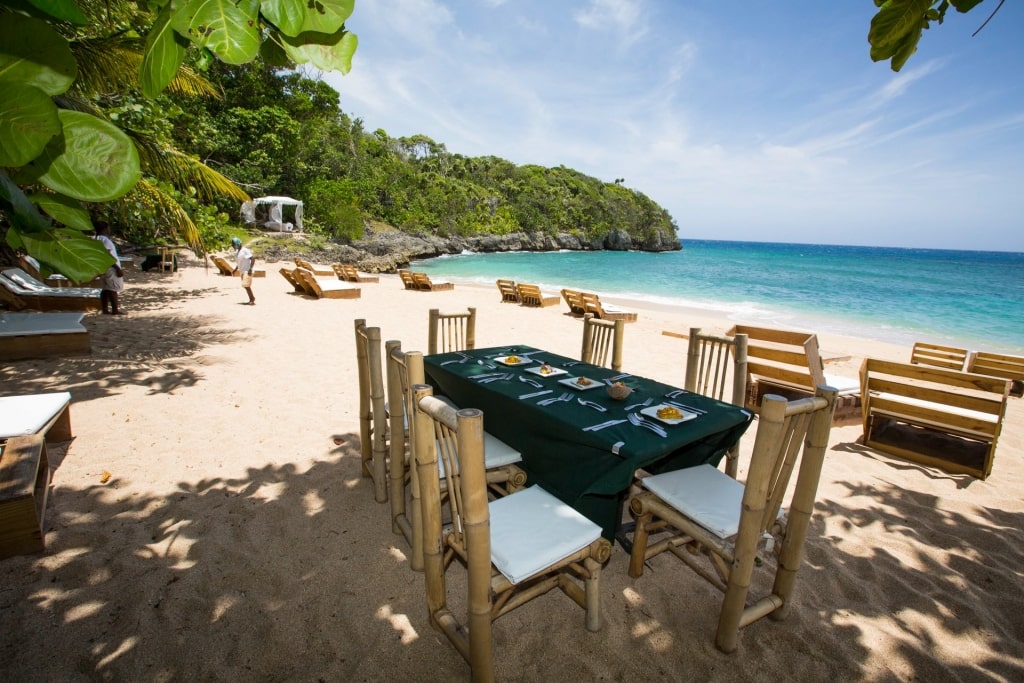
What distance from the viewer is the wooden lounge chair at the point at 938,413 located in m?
3.63

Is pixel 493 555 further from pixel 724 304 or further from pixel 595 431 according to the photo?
pixel 724 304

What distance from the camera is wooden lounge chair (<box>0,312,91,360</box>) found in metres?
5.16

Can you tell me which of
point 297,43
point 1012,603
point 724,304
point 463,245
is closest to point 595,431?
point 297,43

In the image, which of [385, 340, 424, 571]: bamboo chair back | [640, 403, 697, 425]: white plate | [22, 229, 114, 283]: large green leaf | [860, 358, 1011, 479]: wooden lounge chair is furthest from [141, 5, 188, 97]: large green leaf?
[860, 358, 1011, 479]: wooden lounge chair

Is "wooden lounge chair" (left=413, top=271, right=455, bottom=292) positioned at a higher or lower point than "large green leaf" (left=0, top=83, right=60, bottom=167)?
lower

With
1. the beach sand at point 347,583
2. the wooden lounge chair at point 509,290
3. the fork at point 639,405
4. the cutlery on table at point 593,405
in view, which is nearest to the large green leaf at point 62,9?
the beach sand at point 347,583

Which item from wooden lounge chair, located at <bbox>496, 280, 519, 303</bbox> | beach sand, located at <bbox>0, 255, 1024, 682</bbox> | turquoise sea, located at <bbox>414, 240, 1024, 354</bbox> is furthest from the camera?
turquoise sea, located at <bbox>414, 240, 1024, 354</bbox>

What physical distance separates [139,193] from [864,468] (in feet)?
32.2

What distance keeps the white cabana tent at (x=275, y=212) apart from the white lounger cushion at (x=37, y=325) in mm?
25530

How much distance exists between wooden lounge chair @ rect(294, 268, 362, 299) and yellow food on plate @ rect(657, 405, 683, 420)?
35.3 feet

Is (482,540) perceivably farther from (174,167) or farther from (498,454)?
(174,167)

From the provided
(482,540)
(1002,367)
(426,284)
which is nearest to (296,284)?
(426,284)

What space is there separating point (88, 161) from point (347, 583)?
7.81 ft

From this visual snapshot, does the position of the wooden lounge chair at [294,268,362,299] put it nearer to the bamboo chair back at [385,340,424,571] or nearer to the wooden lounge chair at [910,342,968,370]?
the bamboo chair back at [385,340,424,571]
